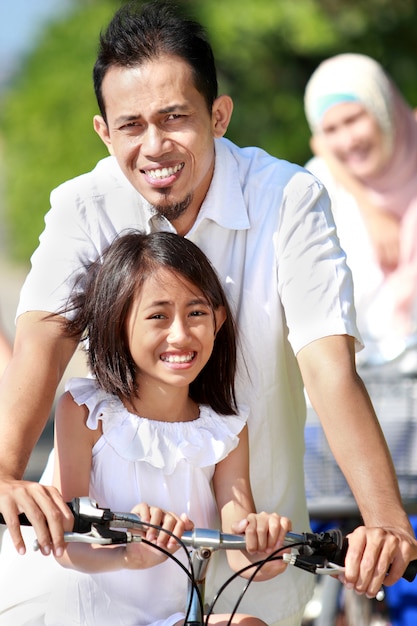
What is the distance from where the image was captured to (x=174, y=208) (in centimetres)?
283

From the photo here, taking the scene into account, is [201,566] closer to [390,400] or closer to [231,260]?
[231,260]

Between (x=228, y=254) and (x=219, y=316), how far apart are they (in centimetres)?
25

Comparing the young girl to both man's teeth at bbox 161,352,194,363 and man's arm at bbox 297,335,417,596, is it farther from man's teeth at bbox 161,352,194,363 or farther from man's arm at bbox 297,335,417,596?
man's arm at bbox 297,335,417,596

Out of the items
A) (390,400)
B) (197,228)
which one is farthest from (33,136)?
(197,228)

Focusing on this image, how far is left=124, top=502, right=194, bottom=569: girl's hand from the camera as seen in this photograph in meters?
2.29

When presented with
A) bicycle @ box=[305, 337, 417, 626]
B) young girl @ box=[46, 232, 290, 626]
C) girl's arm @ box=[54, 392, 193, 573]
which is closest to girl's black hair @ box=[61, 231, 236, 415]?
young girl @ box=[46, 232, 290, 626]

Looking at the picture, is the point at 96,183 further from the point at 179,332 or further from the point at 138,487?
the point at 138,487

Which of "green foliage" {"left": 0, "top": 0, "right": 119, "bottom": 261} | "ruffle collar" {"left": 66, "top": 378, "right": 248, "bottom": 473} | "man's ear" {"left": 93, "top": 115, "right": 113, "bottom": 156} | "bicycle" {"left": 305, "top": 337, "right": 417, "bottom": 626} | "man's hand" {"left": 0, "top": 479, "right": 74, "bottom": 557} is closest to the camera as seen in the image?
"man's hand" {"left": 0, "top": 479, "right": 74, "bottom": 557}

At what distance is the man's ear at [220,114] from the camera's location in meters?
2.87

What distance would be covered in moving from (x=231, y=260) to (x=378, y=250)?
3005mm

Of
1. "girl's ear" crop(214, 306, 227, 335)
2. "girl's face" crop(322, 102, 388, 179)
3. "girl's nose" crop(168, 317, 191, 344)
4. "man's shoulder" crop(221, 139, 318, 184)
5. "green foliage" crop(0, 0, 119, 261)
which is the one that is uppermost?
"green foliage" crop(0, 0, 119, 261)

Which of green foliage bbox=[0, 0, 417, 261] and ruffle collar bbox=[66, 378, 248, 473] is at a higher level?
green foliage bbox=[0, 0, 417, 261]

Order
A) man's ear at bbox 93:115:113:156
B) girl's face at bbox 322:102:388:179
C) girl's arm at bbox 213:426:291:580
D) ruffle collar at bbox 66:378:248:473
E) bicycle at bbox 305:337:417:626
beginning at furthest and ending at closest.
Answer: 1. girl's face at bbox 322:102:388:179
2. bicycle at bbox 305:337:417:626
3. man's ear at bbox 93:115:113:156
4. ruffle collar at bbox 66:378:248:473
5. girl's arm at bbox 213:426:291:580

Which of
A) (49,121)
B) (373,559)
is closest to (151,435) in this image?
(373,559)
